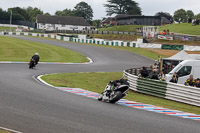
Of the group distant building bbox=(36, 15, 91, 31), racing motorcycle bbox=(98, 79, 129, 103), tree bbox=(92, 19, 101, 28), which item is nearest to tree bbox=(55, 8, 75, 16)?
tree bbox=(92, 19, 101, 28)

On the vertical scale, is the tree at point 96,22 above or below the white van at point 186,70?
above

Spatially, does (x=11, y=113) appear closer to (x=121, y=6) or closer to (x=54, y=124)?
(x=54, y=124)

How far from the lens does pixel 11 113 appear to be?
1023cm

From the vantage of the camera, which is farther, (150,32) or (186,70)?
(150,32)

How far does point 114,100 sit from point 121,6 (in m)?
120

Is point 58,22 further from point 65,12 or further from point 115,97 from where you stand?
point 115,97

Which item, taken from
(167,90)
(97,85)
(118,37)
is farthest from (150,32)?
(167,90)

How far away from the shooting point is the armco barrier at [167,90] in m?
16.6

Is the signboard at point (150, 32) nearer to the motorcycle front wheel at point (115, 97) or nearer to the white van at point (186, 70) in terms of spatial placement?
the white van at point (186, 70)

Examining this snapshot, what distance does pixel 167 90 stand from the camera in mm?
17922

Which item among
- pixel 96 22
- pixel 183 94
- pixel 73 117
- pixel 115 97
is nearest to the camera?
pixel 73 117

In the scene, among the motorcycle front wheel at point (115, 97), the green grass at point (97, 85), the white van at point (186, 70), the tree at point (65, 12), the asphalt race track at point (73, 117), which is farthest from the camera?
the tree at point (65, 12)

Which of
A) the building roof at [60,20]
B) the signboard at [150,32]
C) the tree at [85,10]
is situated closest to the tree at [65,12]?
the tree at [85,10]

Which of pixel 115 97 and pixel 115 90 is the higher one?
pixel 115 90
